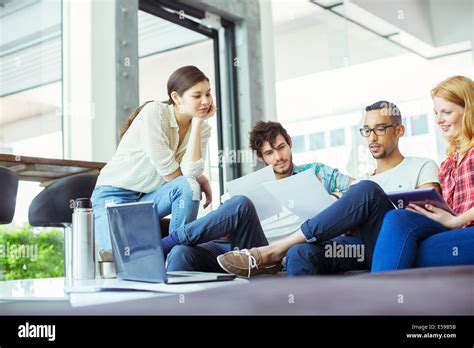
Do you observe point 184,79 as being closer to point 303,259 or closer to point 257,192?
point 257,192

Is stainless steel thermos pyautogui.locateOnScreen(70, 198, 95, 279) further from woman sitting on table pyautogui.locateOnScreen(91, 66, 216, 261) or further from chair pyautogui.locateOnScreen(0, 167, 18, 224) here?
chair pyautogui.locateOnScreen(0, 167, 18, 224)

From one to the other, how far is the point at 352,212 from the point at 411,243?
19 cm

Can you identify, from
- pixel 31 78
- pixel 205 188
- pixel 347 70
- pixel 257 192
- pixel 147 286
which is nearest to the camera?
pixel 147 286

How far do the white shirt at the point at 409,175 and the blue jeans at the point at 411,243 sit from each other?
358 mm

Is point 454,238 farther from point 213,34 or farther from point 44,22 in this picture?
point 213,34

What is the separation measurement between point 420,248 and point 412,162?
0.49m

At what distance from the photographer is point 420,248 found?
144 cm

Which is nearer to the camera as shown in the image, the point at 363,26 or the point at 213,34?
the point at 363,26

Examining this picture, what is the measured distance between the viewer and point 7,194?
6.65 ft

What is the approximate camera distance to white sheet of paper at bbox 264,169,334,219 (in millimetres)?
1678

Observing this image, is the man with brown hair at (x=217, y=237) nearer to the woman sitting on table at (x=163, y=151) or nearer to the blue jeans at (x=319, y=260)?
the blue jeans at (x=319, y=260)

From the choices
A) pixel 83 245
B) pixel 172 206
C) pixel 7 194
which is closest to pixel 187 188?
pixel 172 206

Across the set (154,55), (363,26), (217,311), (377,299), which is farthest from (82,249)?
(363,26)

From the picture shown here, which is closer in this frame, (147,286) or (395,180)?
(147,286)
